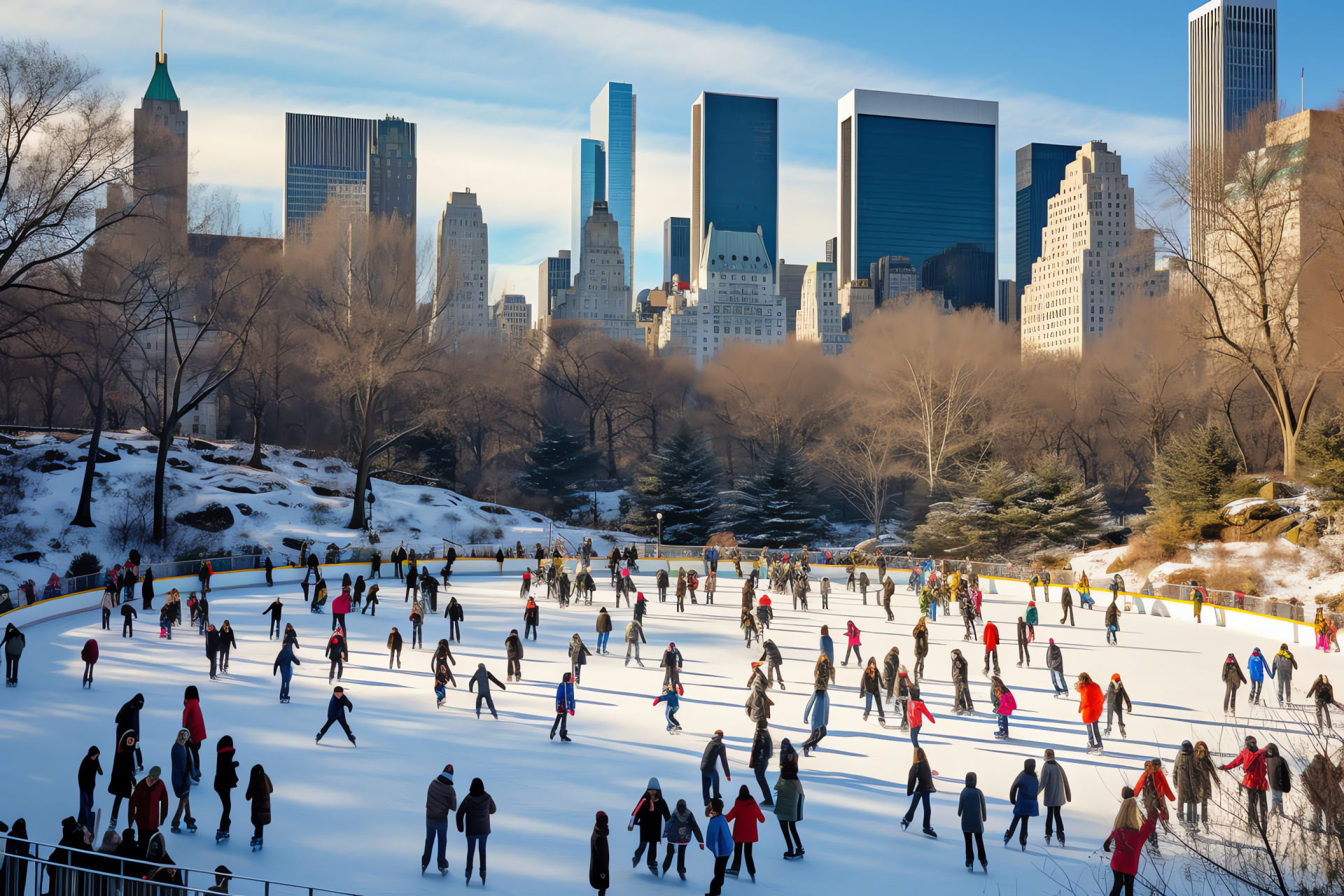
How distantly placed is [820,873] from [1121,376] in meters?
56.8

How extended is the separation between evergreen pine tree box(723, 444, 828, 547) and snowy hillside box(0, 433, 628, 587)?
22.9 ft

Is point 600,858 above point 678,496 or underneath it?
underneath

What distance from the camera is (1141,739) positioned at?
12898mm

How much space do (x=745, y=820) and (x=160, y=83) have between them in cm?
13450

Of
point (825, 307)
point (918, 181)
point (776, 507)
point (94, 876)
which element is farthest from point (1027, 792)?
point (918, 181)

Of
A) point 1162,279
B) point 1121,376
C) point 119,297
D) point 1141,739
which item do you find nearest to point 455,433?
point 119,297

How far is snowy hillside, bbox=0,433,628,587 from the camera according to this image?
35344 mm

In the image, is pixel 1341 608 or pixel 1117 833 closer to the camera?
pixel 1117 833

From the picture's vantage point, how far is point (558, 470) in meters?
55.2

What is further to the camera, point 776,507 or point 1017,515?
point 776,507

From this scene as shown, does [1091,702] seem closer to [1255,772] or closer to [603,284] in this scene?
[1255,772]

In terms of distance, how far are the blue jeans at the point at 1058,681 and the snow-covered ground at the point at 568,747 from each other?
281 millimetres

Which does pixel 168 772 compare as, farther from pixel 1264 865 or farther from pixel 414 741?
pixel 1264 865

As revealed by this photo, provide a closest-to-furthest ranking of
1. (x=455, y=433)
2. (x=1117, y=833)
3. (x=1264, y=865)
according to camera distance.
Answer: (x=1117, y=833), (x=1264, y=865), (x=455, y=433)
